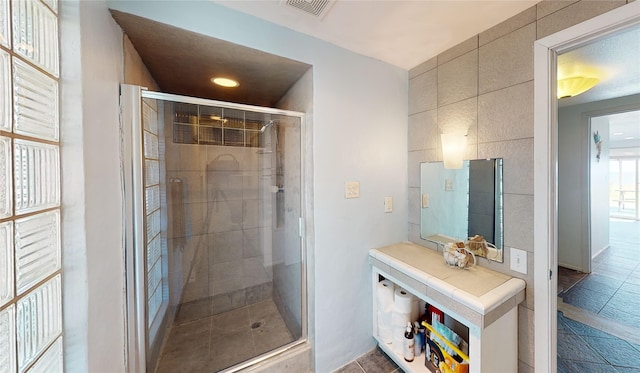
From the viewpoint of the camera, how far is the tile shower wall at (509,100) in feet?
3.66

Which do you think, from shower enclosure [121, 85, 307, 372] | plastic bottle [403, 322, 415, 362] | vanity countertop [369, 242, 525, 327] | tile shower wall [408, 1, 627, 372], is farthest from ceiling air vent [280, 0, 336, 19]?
plastic bottle [403, 322, 415, 362]

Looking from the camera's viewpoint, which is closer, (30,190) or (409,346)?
(30,190)

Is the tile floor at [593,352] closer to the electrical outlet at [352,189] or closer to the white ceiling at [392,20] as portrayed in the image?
the electrical outlet at [352,189]

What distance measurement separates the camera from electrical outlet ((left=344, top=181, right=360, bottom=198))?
1525mm

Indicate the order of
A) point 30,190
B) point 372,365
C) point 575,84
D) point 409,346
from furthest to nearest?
1. point 575,84
2. point 372,365
3. point 409,346
4. point 30,190

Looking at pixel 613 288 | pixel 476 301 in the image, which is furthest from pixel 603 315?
pixel 476 301

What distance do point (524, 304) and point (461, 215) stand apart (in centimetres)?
57

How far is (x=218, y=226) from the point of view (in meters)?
1.77

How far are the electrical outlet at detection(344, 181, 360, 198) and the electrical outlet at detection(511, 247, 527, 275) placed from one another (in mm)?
966

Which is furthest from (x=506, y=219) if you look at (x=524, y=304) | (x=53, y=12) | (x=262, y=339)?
(x=53, y=12)

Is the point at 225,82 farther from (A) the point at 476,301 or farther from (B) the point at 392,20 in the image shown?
(A) the point at 476,301

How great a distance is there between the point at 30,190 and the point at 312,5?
1351 mm

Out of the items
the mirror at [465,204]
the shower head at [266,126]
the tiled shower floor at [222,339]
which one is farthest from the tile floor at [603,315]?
the shower head at [266,126]

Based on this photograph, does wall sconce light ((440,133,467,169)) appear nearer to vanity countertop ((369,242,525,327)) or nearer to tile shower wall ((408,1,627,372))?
tile shower wall ((408,1,627,372))
